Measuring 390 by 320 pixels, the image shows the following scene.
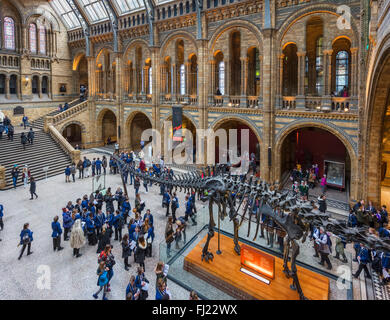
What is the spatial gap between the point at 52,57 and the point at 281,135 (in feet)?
77.9

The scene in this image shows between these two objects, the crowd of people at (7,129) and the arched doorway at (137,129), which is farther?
the arched doorway at (137,129)

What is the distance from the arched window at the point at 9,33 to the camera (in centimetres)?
2307

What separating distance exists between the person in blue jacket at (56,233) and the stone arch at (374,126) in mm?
10547

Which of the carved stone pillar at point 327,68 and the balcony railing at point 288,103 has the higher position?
the carved stone pillar at point 327,68

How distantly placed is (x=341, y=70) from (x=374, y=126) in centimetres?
789

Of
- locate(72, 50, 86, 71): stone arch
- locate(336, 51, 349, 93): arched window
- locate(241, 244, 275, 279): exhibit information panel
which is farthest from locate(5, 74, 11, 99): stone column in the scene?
locate(336, 51, 349, 93): arched window

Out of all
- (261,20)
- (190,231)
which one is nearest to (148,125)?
(261,20)

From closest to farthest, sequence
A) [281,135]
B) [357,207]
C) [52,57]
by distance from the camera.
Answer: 1. [357,207]
2. [281,135]
3. [52,57]

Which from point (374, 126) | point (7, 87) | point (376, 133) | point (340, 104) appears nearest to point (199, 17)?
point (340, 104)

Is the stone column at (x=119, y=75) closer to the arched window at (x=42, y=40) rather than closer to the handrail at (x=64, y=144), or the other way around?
the handrail at (x=64, y=144)

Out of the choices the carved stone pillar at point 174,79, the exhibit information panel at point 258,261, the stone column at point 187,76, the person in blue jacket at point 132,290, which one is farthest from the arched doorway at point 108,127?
the person in blue jacket at point 132,290
